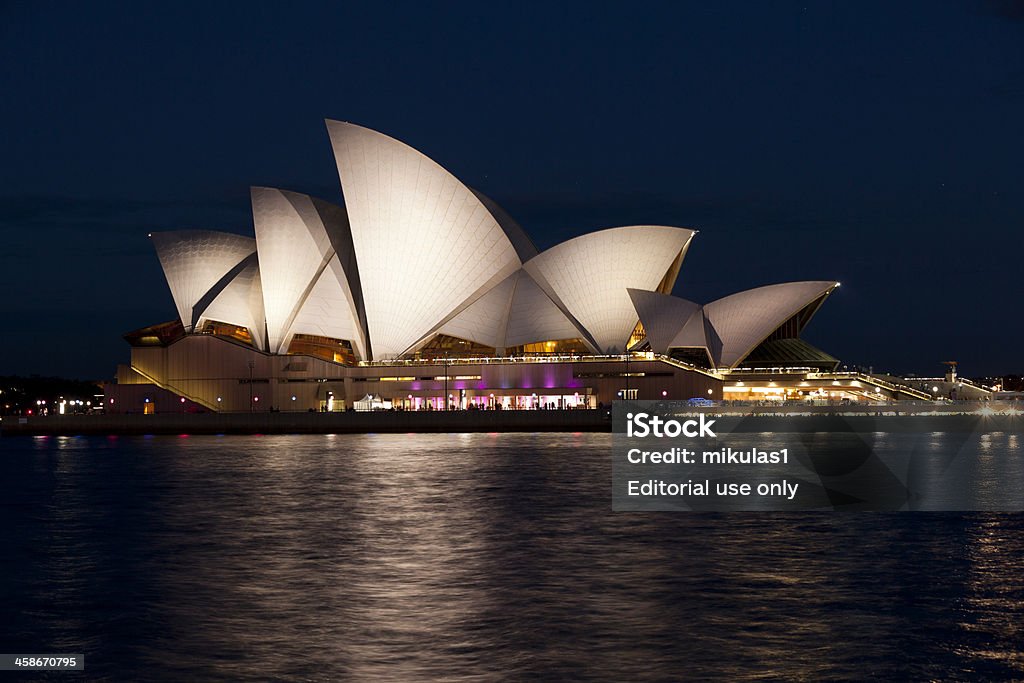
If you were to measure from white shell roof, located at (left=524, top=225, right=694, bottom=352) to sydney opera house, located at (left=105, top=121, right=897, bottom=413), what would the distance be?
0.30 ft

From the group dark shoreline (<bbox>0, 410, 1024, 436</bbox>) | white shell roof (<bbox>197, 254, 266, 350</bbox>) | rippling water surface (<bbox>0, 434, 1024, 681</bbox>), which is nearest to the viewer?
rippling water surface (<bbox>0, 434, 1024, 681</bbox>)

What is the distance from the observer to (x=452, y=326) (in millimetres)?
69875

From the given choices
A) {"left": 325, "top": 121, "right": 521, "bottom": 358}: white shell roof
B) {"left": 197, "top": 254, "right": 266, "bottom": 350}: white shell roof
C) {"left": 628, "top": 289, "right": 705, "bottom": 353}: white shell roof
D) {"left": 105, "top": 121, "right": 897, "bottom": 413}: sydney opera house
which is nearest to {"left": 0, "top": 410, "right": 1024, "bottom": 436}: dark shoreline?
{"left": 105, "top": 121, "right": 897, "bottom": 413}: sydney opera house

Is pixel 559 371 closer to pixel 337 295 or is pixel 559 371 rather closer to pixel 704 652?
pixel 337 295

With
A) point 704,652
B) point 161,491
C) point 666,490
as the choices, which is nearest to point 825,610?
point 704,652

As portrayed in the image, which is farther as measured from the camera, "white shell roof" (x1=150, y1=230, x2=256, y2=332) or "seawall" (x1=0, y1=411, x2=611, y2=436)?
"white shell roof" (x1=150, y1=230, x2=256, y2=332)

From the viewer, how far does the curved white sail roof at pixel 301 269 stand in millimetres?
67438

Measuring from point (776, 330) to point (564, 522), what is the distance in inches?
1982

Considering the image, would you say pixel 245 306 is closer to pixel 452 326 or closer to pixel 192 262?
pixel 192 262

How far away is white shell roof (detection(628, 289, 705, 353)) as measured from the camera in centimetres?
6862

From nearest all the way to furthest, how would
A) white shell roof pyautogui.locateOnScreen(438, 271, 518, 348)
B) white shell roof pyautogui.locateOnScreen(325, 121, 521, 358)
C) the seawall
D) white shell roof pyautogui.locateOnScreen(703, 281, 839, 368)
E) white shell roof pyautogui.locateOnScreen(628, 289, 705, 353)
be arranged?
white shell roof pyautogui.locateOnScreen(325, 121, 521, 358)
the seawall
white shell roof pyautogui.locateOnScreen(628, 289, 705, 353)
white shell roof pyautogui.locateOnScreen(703, 281, 839, 368)
white shell roof pyautogui.locateOnScreen(438, 271, 518, 348)

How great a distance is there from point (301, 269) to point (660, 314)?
842 inches
